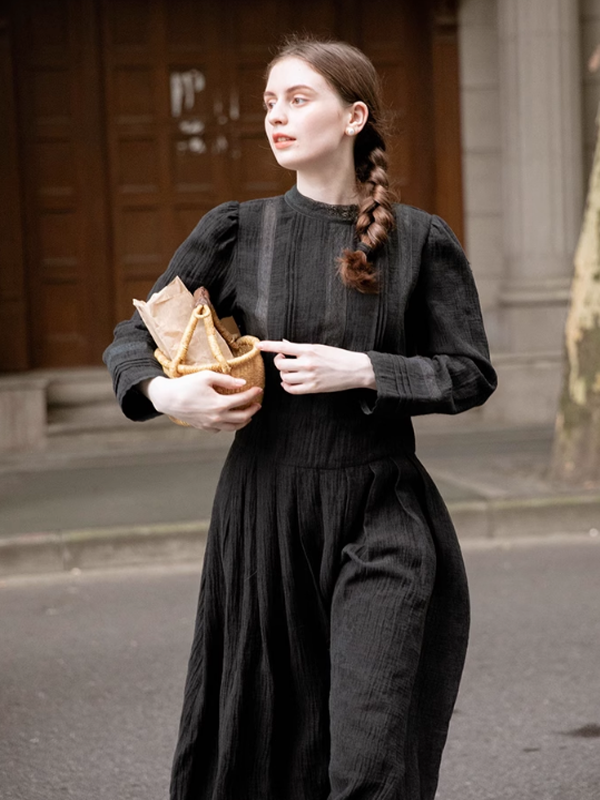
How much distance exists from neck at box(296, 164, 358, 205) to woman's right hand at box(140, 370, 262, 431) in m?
0.45

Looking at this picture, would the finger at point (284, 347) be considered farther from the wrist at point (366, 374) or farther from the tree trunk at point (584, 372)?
the tree trunk at point (584, 372)

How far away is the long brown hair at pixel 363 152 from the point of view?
271 centimetres

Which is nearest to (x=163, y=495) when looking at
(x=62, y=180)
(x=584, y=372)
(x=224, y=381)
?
(x=584, y=372)

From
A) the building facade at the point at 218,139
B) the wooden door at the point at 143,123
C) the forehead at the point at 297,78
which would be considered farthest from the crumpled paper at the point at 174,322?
the wooden door at the point at 143,123

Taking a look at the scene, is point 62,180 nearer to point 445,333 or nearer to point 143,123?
point 143,123

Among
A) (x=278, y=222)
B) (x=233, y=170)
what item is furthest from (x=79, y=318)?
(x=278, y=222)

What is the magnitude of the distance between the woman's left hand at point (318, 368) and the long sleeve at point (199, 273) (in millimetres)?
258

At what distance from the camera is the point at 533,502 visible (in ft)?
25.1

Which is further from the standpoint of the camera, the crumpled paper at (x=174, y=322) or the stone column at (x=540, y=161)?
the stone column at (x=540, y=161)

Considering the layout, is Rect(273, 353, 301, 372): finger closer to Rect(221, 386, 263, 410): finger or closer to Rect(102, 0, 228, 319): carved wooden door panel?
Rect(221, 386, 263, 410): finger

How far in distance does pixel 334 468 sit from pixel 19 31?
382 inches

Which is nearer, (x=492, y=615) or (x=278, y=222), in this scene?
(x=278, y=222)

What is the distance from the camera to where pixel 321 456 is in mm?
2734

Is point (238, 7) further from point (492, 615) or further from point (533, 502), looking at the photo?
point (492, 615)
